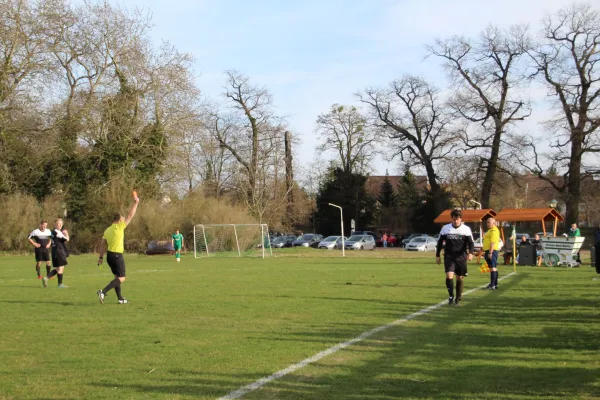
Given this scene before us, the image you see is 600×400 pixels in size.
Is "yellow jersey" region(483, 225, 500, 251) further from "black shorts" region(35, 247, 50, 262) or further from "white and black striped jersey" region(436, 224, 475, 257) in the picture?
"black shorts" region(35, 247, 50, 262)

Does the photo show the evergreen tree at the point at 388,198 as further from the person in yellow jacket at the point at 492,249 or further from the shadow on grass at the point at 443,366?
the shadow on grass at the point at 443,366

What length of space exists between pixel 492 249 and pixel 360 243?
146 feet

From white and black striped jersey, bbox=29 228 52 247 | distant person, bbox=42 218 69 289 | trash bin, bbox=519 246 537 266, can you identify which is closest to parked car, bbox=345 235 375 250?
trash bin, bbox=519 246 537 266

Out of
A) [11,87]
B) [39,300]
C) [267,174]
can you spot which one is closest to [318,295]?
[39,300]

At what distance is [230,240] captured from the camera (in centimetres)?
4812

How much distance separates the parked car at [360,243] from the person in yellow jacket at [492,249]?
4272cm

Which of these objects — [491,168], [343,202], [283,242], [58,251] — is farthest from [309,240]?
[58,251]

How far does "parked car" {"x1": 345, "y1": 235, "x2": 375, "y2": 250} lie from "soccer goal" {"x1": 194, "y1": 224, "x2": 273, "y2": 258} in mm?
14886

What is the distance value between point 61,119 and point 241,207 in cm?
1478

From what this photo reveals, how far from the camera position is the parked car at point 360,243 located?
61.8 metres

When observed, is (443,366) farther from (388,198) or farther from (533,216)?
(388,198)

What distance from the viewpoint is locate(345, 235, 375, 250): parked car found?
6180 cm

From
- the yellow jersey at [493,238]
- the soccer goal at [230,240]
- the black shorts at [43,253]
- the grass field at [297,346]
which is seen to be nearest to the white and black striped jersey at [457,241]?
the grass field at [297,346]

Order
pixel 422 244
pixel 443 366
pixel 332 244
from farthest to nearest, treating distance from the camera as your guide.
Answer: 1. pixel 332 244
2. pixel 422 244
3. pixel 443 366
